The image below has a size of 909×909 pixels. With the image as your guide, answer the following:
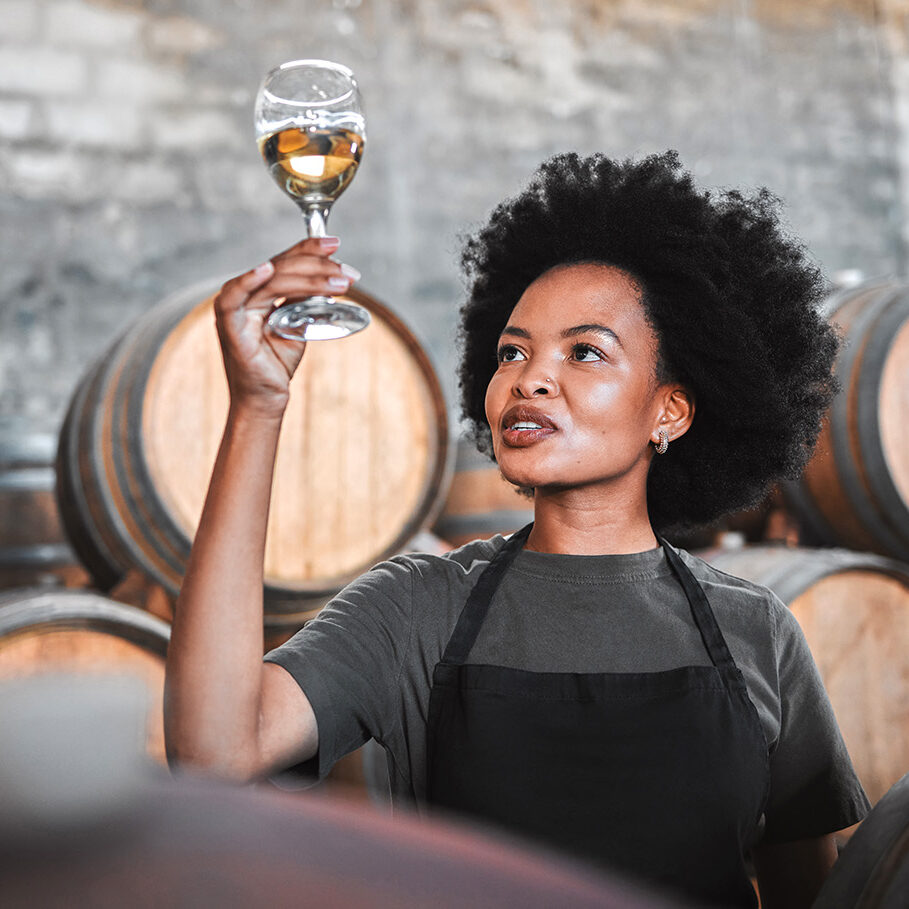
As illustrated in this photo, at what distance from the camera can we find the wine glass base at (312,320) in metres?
1.13

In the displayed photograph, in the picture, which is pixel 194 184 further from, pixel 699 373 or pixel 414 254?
pixel 699 373

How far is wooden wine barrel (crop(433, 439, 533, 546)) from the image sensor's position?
2.88 metres

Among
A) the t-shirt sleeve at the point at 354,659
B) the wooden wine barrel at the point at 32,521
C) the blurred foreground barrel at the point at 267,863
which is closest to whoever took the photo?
the blurred foreground barrel at the point at 267,863

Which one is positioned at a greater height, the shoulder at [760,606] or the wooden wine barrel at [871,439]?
the wooden wine barrel at [871,439]

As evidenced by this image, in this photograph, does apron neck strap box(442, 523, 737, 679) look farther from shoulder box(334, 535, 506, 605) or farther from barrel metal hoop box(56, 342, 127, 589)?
barrel metal hoop box(56, 342, 127, 589)

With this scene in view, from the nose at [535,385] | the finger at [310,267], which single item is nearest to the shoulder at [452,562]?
the nose at [535,385]

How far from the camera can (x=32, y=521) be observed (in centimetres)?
262

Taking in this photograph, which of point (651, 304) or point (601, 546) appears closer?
point (601, 546)

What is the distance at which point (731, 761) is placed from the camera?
1.31 metres

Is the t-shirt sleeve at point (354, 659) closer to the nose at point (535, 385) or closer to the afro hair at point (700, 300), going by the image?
the nose at point (535, 385)

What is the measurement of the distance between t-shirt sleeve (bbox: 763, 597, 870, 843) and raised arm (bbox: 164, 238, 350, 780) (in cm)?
69

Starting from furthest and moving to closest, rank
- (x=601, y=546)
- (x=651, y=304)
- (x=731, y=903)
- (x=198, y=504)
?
(x=198, y=504)
(x=651, y=304)
(x=601, y=546)
(x=731, y=903)

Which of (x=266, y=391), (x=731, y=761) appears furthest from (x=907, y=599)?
(x=266, y=391)

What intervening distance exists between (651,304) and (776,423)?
314 millimetres
